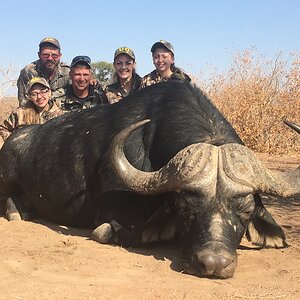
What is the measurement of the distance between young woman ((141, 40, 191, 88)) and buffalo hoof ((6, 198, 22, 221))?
3350 mm

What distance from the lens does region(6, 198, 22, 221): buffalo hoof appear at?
635 cm

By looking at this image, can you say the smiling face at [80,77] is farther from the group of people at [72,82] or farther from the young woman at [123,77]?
the young woman at [123,77]

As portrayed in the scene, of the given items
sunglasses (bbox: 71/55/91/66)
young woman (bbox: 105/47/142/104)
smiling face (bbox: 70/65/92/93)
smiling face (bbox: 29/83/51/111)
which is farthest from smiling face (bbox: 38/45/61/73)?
smiling face (bbox: 29/83/51/111)

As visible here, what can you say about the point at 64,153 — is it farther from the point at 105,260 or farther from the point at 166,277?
the point at 166,277

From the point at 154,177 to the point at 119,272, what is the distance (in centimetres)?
86

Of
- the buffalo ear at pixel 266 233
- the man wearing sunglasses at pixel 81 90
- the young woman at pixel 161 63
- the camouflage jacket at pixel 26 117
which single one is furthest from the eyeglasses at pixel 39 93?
the buffalo ear at pixel 266 233

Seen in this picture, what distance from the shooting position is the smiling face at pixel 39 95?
7840 mm

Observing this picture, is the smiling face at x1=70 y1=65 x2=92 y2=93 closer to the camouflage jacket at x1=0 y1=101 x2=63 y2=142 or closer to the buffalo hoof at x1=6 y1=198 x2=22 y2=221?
the camouflage jacket at x1=0 y1=101 x2=63 y2=142

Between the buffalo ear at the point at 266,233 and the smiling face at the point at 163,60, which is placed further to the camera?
the smiling face at the point at 163,60

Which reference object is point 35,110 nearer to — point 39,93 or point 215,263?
point 39,93

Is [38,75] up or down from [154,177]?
up

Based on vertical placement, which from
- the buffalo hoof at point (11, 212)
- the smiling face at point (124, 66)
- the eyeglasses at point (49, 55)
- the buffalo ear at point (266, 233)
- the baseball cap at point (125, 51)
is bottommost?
the buffalo hoof at point (11, 212)

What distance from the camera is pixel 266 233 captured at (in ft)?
16.4

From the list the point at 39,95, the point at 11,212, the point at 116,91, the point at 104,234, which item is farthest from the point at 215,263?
the point at 116,91
